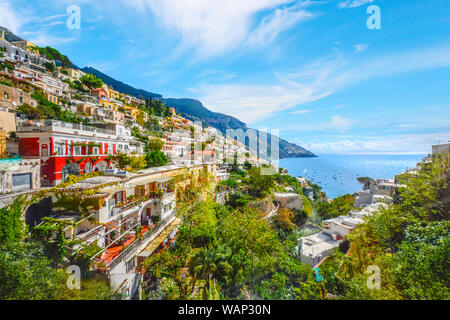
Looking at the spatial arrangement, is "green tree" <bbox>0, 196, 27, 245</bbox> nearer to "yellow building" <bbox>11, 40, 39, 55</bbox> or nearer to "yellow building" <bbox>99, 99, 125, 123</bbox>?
"yellow building" <bbox>99, 99, 125, 123</bbox>

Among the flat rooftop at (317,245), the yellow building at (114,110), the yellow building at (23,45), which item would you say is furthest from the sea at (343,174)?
the yellow building at (23,45)

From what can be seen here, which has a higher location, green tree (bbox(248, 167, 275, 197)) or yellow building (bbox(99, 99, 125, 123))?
yellow building (bbox(99, 99, 125, 123))

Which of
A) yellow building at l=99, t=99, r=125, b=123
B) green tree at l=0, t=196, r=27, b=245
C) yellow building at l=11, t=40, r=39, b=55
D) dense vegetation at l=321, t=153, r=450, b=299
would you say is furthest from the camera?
yellow building at l=11, t=40, r=39, b=55

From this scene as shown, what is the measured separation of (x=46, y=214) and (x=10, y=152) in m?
3.29

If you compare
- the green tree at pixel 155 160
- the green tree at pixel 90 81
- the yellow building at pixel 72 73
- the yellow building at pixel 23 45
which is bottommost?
the green tree at pixel 155 160

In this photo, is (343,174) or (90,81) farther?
(343,174)

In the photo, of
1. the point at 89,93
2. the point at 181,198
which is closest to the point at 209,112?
the point at 89,93

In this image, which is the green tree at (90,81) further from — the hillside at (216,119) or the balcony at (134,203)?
the hillside at (216,119)

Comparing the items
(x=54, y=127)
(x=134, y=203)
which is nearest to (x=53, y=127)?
(x=54, y=127)

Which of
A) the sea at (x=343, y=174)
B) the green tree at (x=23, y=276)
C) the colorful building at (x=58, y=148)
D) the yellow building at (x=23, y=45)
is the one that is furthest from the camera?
the sea at (x=343, y=174)

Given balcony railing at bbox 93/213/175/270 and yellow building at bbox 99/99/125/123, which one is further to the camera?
yellow building at bbox 99/99/125/123

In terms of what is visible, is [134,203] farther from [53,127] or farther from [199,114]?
[199,114]

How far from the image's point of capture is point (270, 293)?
15.1 feet

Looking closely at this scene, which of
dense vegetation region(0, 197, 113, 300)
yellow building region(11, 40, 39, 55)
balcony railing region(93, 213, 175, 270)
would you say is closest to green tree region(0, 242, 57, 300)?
dense vegetation region(0, 197, 113, 300)
